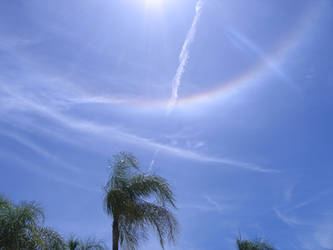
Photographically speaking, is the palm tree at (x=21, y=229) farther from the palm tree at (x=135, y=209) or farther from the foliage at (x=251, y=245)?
the foliage at (x=251, y=245)

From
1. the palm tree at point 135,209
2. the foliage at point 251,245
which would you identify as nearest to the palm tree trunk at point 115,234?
the palm tree at point 135,209

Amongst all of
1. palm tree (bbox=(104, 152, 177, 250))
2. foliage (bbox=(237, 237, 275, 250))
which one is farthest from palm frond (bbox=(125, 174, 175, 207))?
foliage (bbox=(237, 237, 275, 250))

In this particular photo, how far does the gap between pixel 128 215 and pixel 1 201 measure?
436cm

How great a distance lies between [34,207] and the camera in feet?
36.7

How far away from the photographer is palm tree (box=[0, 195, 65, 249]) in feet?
33.7

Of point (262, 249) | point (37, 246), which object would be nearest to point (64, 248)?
point (37, 246)

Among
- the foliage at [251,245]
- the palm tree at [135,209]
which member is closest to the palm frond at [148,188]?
the palm tree at [135,209]

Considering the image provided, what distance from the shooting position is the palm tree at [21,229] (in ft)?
33.7

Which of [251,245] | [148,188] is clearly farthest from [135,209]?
[251,245]

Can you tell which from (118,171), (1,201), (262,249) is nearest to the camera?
(1,201)

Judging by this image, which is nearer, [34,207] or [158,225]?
[34,207]

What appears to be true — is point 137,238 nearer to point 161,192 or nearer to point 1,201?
point 161,192

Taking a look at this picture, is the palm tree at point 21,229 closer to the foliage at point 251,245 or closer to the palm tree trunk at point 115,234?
the palm tree trunk at point 115,234

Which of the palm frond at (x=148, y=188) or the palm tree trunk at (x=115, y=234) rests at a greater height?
the palm frond at (x=148, y=188)
